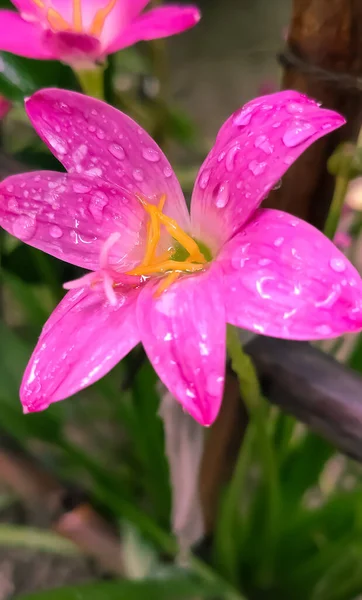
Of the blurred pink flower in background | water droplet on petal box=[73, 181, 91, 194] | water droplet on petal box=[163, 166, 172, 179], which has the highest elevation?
water droplet on petal box=[163, 166, 172, 179]

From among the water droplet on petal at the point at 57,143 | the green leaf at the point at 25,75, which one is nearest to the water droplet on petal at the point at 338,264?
the water droplet on petal at the point at 57,143

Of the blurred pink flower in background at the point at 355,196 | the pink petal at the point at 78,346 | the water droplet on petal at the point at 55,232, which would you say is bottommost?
the blurred pink flower in background at the point at 355,196

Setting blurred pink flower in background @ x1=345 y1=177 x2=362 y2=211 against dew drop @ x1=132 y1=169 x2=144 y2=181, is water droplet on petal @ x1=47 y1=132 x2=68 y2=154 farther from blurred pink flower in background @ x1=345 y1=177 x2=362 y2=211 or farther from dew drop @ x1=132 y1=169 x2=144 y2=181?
blurred pink flower in background @ x1=345 y1=177 x2=362 y2=211

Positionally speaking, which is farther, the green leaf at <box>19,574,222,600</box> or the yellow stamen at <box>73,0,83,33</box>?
the green leaf at <box>19,574,222,600</box>

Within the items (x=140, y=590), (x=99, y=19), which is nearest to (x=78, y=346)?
(x=99, y=19)

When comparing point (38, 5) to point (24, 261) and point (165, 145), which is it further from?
point (165, 145)

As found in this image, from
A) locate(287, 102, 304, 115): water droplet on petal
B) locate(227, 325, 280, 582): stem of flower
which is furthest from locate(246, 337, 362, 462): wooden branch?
locate(287, 102, 304, 115): water droplet on petal

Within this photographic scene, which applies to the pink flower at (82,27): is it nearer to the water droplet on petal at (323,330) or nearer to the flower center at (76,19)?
the flower center at (76,19)
